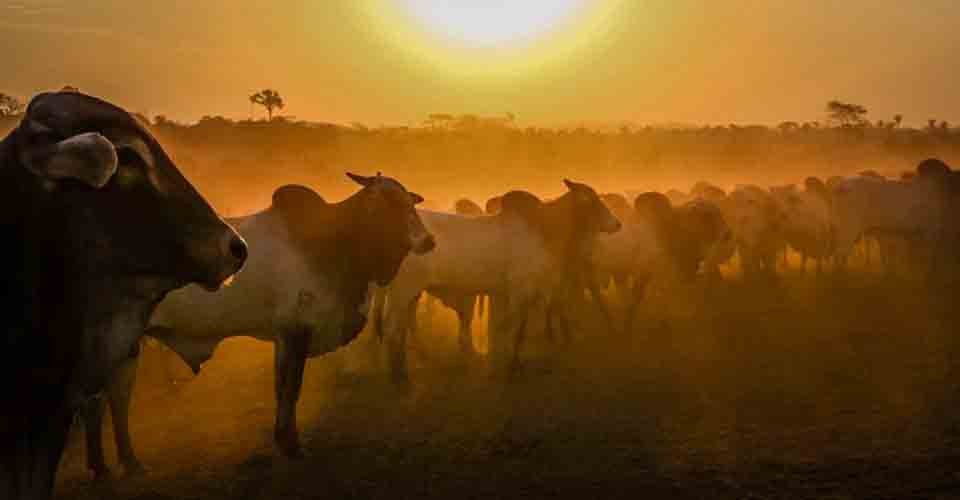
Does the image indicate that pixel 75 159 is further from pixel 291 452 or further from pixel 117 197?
pixel 291 452

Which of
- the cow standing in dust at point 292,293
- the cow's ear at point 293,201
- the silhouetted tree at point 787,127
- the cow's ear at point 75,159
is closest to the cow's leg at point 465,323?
the cow standing in dust at point 292,293

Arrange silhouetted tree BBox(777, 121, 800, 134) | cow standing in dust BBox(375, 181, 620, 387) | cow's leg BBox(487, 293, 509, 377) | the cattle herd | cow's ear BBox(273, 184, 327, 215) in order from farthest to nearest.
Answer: silhouetted tree BBox(777, 121, 800, 134), cow's leg BBox(487, 293, 509, 377), cow standing in dust BBox(375, 181, 620, 387), cow's ear BBox(273, 184, 327, 215), the cattle herd

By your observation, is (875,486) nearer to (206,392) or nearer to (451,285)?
(451,285)

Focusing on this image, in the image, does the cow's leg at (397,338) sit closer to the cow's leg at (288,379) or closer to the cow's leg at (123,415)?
the cow's leg at (288,379)

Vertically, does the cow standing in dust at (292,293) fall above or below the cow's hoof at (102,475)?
above

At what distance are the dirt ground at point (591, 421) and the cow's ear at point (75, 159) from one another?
409cm

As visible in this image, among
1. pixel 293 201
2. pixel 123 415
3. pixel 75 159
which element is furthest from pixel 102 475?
pixel 75 159

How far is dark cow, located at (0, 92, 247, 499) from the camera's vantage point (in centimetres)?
236

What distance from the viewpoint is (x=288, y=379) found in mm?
6727

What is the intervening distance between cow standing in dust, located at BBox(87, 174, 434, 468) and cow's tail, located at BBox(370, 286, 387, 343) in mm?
2402

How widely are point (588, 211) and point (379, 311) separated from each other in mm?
2952

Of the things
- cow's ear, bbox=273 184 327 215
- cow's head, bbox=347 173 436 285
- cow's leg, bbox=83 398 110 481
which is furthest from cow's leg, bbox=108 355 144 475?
cow's head, bbox=347 173 436 285

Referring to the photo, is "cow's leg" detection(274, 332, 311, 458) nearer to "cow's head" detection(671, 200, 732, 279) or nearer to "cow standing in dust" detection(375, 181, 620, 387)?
"cow standing in dust" detection(375, 181, 620, 387)

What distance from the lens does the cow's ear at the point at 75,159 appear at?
2.29 metres
